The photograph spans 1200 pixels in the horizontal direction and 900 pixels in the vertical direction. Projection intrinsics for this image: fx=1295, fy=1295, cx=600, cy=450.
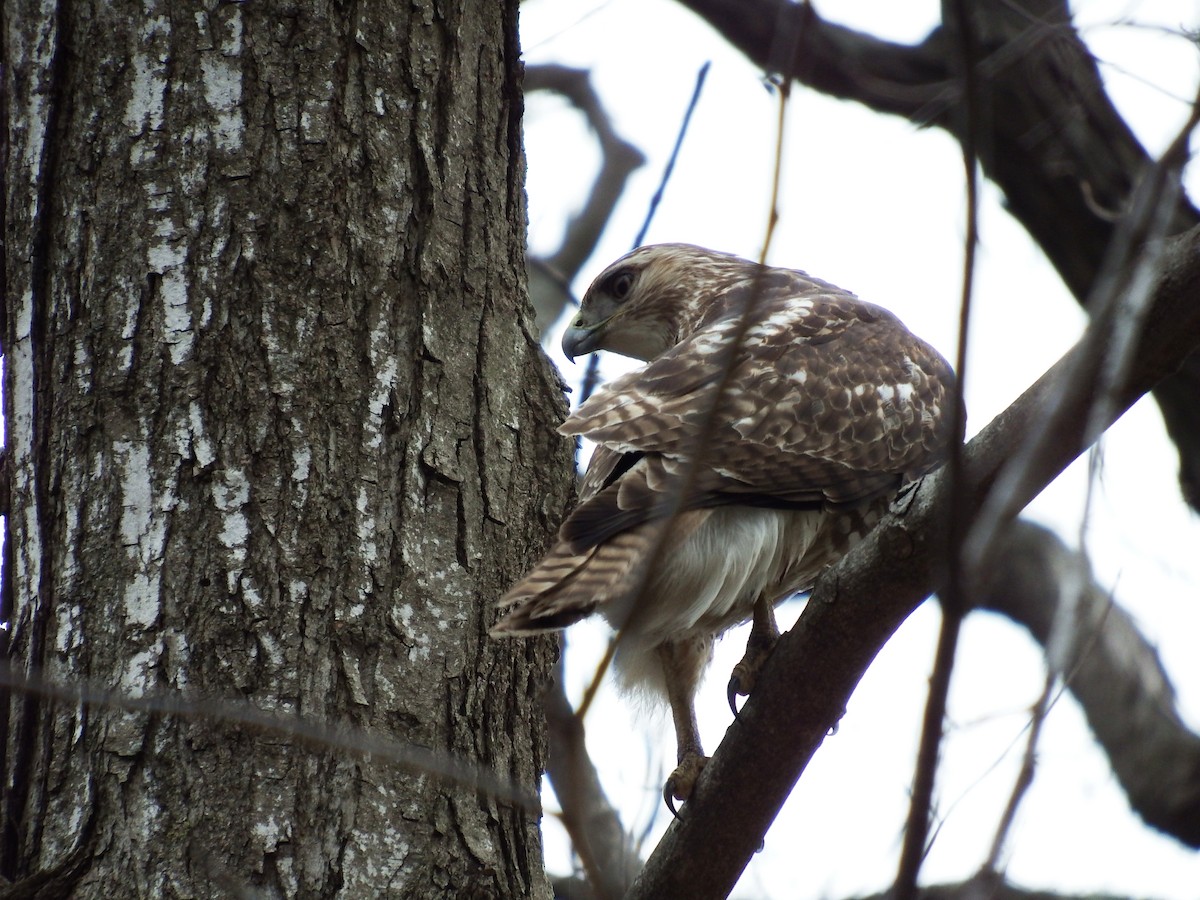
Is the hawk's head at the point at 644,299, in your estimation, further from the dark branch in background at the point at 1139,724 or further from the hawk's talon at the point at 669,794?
the hawk's talon at the point at 669,794

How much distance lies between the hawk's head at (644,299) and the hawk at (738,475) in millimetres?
953

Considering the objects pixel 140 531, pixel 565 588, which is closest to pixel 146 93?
pixel 140 531

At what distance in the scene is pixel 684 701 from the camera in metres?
3.31

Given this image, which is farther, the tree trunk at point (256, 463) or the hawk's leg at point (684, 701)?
the hawk's leg at point (684, 701)

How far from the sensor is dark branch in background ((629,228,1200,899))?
69.9 inches

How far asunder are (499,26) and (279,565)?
1464mm

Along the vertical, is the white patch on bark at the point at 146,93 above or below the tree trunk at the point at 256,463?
above

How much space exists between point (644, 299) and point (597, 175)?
2467 mm

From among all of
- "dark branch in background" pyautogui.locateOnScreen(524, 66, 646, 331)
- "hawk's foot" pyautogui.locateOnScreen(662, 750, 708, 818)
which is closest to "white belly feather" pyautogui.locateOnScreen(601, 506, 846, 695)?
"hawk's foot" pyautogui.locateOnScreen(662, 750, 708, 818)

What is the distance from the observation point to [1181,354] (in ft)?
5.96

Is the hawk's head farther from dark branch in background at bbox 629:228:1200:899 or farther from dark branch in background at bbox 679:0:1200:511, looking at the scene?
dark branch in background at bbox 629:228:1200:899

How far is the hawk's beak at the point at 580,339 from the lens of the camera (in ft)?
16.1

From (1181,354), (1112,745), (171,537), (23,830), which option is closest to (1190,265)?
(1181,354)

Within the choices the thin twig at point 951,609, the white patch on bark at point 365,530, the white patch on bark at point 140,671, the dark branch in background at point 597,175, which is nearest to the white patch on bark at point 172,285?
the white patch on bark at point 365,530
